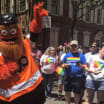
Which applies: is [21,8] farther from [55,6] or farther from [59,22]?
[59,22]

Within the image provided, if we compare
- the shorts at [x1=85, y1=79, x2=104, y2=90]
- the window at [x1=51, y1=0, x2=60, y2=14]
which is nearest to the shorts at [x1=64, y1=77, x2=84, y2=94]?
the shorts at [x1=85, y1=79, x2=104, y2=90]

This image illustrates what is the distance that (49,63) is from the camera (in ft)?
19.5

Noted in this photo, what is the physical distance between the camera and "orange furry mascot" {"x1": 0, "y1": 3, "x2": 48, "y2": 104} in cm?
→ 306

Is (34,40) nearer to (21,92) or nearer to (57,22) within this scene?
(21,92)

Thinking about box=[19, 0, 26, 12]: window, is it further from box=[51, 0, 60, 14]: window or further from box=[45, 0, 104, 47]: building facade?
box=[51, 0, 60, 14]: window

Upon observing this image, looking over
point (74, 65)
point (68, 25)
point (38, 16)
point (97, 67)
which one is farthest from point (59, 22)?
→ point (38, 16)

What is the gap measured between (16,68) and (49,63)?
290cm

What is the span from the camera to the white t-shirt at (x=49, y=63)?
5.95 metres

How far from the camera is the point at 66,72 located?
4852 millimetres

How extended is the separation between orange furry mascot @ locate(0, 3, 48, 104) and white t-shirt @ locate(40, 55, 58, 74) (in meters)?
2.66

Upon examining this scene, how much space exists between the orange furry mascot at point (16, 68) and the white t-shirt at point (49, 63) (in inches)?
105

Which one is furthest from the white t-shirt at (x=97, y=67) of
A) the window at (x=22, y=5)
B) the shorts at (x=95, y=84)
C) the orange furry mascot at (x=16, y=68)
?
the window at (x=22, y=5)

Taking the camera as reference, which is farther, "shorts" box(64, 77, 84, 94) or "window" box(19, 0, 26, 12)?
"window" box(19, 0, 26, 12)

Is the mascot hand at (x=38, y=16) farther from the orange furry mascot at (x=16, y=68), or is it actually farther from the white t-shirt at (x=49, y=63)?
the white t-shirt at (x=49, y=63)
